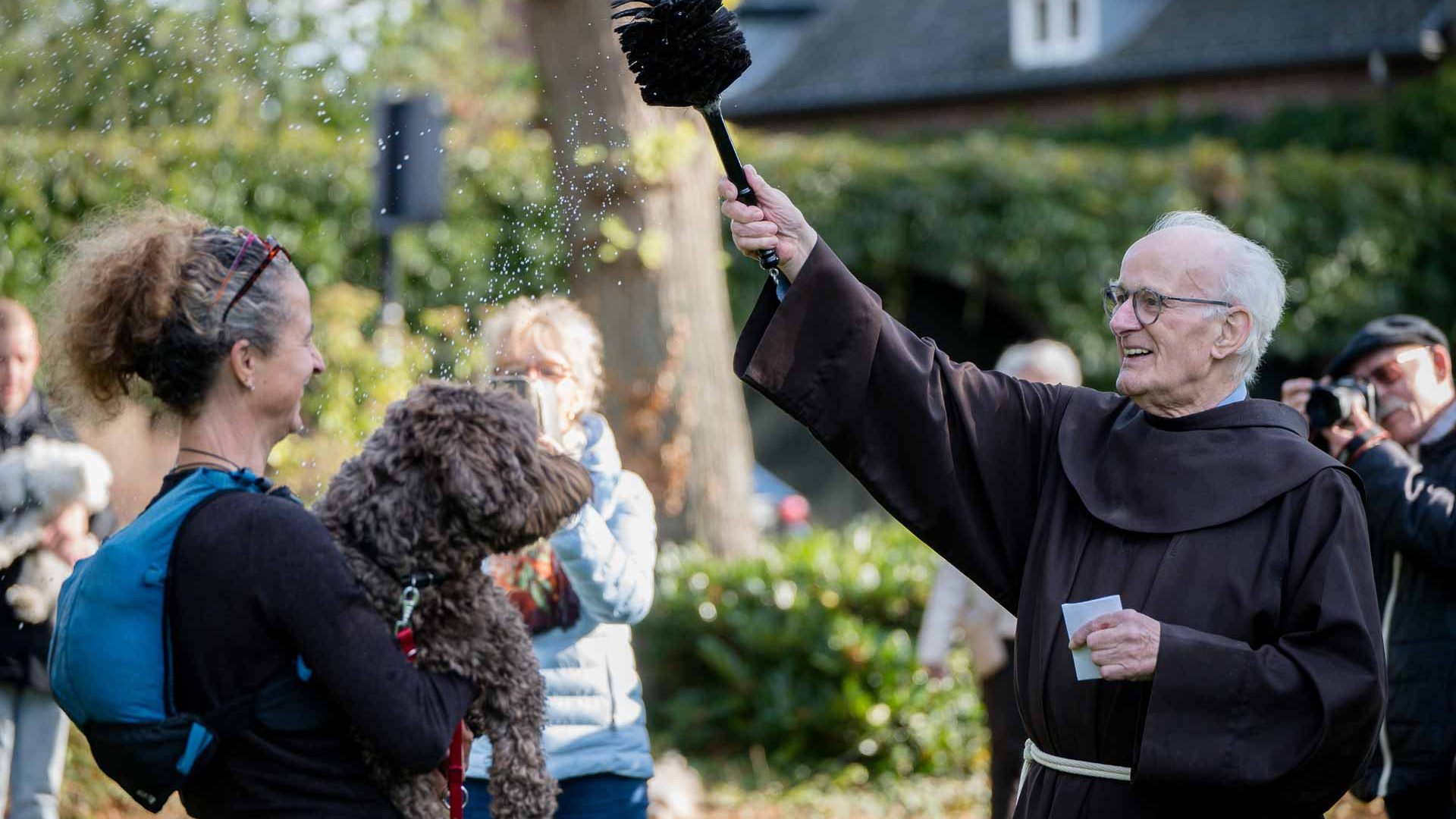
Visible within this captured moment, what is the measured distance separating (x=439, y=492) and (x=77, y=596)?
0.62m

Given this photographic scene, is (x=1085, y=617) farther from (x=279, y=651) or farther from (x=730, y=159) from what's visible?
(x=279, y=651)

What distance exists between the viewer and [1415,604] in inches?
170

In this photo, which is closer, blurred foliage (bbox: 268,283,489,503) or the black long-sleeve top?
the black long-sleeve top

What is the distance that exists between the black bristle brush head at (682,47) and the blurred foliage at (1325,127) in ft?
58.3

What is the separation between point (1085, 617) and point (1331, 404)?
5.79 feet

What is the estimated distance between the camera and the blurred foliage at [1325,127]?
18.1m

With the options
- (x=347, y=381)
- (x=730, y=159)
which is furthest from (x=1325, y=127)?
(x=730, y=159)

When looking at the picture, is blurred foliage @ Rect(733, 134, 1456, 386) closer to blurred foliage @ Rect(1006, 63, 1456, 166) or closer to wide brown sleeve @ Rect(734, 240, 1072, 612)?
blurred foliage @ Rect(1006, 63, 1456, 166)

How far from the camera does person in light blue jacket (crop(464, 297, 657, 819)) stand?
354 cm

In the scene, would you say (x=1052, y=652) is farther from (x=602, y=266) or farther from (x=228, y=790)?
(x=602, y=266)

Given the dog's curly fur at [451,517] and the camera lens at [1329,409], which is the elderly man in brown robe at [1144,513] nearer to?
the dog's curly fur at [451,517]

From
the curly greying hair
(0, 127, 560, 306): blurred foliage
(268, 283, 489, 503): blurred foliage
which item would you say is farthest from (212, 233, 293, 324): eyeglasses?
(0, 127, 560, 306): blurred foliage

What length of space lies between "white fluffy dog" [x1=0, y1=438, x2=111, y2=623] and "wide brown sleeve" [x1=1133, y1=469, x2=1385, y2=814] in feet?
11.2

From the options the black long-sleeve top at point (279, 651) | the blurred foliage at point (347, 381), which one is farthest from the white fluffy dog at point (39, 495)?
the black long-sleeve top at point (279, 651)
